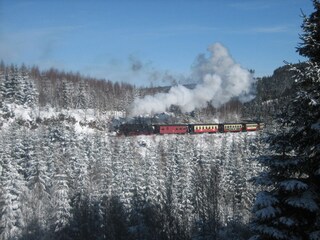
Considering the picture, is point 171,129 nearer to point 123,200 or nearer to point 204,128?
point 204,128

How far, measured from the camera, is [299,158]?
31.7 ft

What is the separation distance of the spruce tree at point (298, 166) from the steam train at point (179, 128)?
81.2m

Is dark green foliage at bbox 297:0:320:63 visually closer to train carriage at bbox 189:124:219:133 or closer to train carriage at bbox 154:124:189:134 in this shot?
train carriage at bbox 154:124:189:134

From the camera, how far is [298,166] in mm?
9609

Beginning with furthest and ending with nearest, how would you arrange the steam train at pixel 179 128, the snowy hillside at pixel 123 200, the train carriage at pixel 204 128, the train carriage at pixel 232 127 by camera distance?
1. the train carriage at pixel 232 127
2. the train carriage at pixel 204 128
3. the steam train at pixel 179 128
4. the snowy hillside at pixel 123 200

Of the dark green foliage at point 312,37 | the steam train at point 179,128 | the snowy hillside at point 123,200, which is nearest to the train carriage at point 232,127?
the steam train at point 179,128

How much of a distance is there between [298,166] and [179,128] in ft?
291

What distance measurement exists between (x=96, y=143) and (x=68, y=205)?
144 feet

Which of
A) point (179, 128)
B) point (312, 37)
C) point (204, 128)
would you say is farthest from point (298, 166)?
point (204, 128)

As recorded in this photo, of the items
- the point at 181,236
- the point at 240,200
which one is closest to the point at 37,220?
the point at 181,236

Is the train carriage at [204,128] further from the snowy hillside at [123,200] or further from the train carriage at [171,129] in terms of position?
the snowy hillside at [123,200]

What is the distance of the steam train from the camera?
91.6 meters

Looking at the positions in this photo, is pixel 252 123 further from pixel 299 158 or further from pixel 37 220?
pixel 299 158

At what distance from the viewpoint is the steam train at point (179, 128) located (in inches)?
3607
